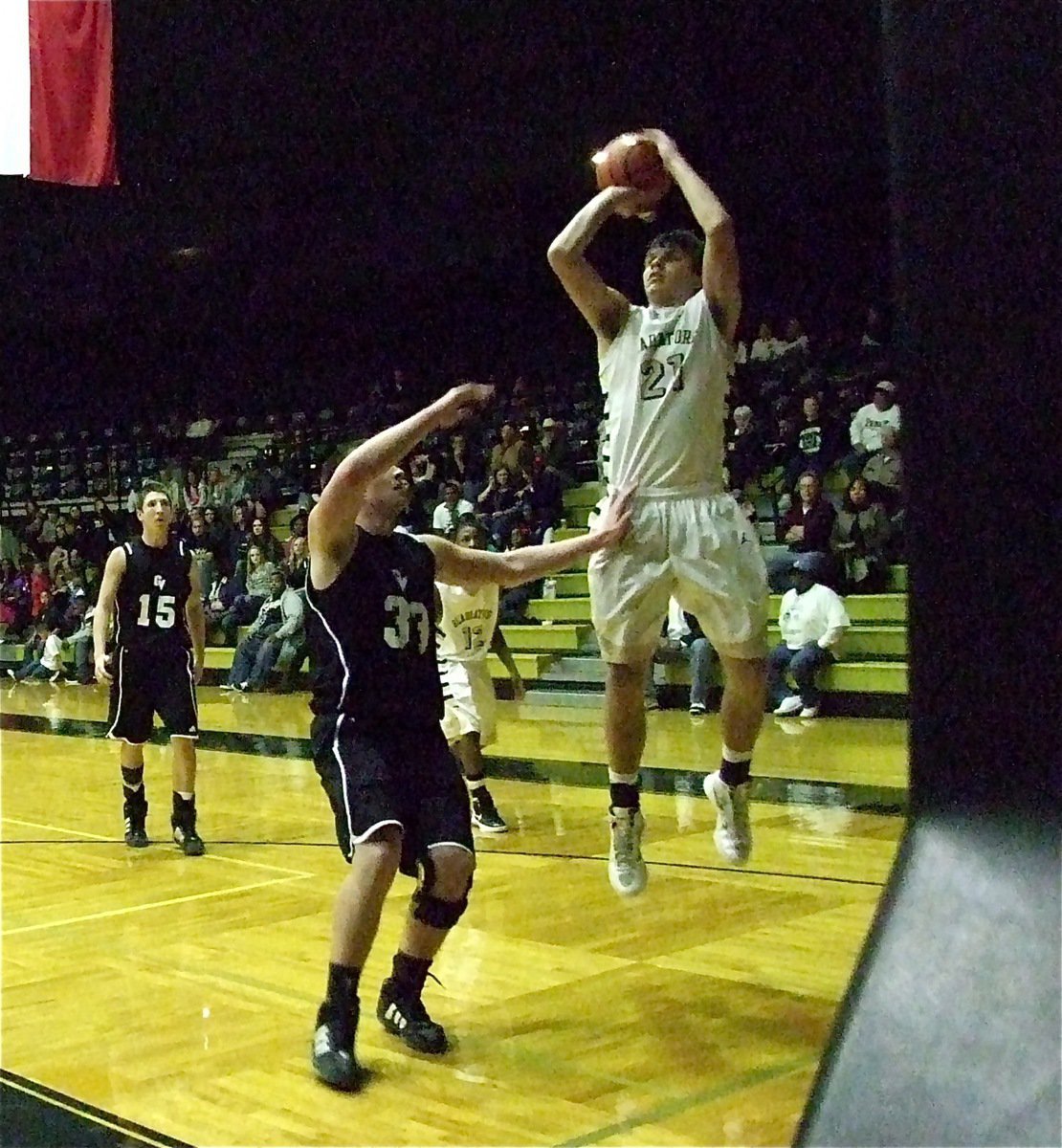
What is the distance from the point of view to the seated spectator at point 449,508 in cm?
1440

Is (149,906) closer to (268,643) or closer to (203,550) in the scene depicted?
(268,643)

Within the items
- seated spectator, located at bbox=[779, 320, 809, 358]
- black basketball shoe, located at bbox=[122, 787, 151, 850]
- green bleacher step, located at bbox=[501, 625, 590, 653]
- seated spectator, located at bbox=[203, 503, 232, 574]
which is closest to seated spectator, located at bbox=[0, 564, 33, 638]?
seated spectator, located at bbox=[203, 503, 232, 574]

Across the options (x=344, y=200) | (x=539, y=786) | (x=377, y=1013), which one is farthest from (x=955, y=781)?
(x=344, y=200)

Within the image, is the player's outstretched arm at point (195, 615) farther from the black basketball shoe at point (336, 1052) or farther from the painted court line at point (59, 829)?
the black basketball shoe at point (336, 1052)

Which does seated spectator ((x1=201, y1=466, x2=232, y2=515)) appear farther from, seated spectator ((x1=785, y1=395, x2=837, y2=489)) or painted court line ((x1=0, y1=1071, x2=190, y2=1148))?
painted court line ((x1=0, y1=1071, x2=190, y2=1148))

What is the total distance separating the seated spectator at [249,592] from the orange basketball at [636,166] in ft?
39.7

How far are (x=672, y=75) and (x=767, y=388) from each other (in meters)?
3.25

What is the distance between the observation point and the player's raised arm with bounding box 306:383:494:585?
3.75 m

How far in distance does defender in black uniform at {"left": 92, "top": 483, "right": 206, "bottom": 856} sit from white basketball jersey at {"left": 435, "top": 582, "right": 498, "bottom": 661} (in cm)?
121

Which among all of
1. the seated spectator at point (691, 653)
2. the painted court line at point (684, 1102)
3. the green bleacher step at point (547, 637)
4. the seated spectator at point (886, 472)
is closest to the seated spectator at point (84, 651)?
the green bleacher step at point (547, 637)

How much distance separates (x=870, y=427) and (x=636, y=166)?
7.95 m

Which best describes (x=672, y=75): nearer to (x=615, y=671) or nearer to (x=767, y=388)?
(x=767, y=388)

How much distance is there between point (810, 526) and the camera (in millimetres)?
11312

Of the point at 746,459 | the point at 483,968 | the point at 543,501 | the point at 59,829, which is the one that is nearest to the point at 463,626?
the point at 483,968
